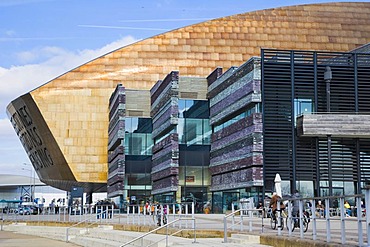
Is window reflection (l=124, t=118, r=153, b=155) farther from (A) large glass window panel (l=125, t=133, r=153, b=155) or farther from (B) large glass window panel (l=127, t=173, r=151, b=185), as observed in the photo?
(B) large glass window panel (l=127, t=173, r=151, b=185)

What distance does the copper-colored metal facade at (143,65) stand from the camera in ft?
251

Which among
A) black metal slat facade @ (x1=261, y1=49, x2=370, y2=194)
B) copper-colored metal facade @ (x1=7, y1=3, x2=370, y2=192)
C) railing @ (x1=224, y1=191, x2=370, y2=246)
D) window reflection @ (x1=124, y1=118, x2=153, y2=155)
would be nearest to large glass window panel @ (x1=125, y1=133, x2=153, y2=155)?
window reflection @ (x1=124, y1=118, x2=153, y2=155)

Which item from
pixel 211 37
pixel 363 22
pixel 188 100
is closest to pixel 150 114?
pixel 188 100

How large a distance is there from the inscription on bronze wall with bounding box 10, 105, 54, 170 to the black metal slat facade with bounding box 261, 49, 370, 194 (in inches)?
1693

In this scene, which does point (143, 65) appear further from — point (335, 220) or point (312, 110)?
point (335, 220)

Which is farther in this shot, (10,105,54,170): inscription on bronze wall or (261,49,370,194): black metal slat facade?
(10,105,54,170): inscription on bronze wall

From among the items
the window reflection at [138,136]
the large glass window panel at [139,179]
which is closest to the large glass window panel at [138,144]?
the window reflection at [138,136]

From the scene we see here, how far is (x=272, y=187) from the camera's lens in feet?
147

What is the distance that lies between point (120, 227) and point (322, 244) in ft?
65.9

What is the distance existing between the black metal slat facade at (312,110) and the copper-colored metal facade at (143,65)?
34.1m

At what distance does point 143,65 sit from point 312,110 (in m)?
38.2

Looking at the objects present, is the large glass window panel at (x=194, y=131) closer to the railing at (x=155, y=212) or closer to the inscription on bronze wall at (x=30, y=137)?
the railing at (x=155, y=212)

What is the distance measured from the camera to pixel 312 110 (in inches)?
1811

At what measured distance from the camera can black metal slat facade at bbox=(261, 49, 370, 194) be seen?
4456 cm
